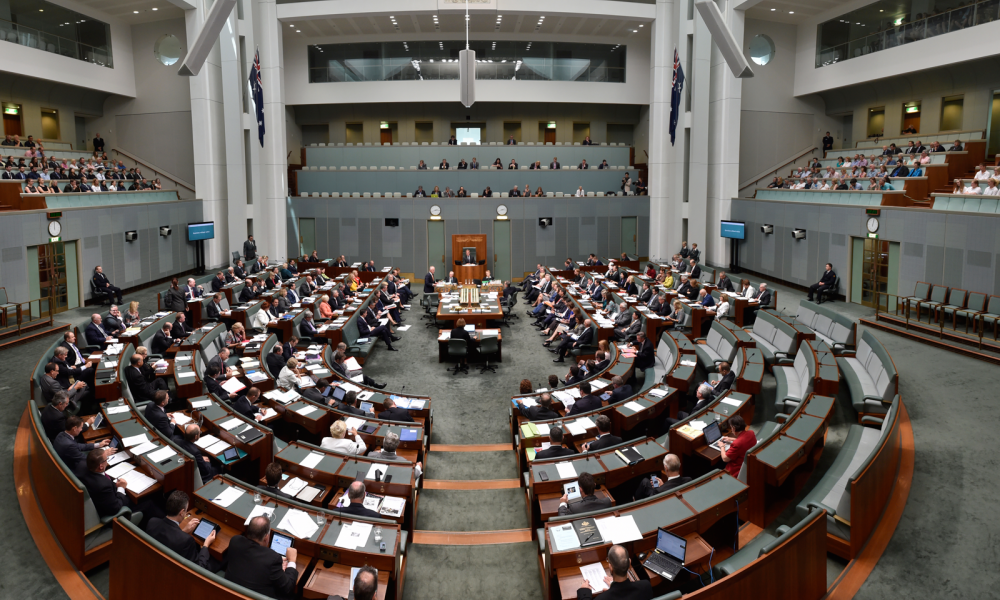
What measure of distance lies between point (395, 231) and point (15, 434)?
18.5m

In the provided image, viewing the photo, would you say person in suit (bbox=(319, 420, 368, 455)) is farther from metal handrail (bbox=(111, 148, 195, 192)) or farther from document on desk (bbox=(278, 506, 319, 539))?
metal handrail (bbox=(111, 148, 195, 192))

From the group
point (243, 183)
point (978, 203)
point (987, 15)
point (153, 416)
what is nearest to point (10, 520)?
point (153, 416)

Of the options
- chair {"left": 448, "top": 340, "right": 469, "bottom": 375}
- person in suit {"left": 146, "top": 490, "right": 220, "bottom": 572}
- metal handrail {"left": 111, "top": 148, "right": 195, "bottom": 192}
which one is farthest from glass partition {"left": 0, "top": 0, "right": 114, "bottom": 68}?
person in suit {"left": 146, "top": 490, "right": 220, "bottom": 572}

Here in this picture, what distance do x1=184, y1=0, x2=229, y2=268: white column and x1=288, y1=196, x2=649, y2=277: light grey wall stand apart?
3.08 metres

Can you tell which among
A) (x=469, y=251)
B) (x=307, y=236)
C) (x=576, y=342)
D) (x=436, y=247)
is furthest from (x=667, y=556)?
(x=307, y=236)

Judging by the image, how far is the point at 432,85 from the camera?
28094 mm

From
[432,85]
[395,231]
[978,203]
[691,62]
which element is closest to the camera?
[978,203]

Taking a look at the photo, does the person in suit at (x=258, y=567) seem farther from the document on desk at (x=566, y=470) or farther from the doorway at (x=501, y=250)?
the doorway at (x=501, y=250)

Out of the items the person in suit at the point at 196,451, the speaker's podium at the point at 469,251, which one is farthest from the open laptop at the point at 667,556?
the speaker's podium at the point at 469,251

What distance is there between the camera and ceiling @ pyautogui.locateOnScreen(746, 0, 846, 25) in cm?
2284

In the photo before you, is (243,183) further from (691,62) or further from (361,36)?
(691,62)

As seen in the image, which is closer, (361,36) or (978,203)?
(978,203)

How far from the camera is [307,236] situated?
26.6 m

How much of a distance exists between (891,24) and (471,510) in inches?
976
